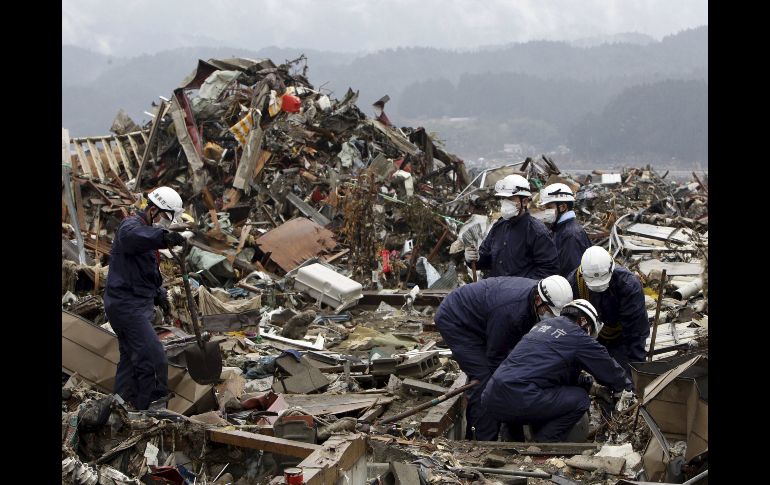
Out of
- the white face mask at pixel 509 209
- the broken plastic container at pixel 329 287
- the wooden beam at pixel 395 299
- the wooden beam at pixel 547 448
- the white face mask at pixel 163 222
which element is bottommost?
the wooden beam at pixel 395 299

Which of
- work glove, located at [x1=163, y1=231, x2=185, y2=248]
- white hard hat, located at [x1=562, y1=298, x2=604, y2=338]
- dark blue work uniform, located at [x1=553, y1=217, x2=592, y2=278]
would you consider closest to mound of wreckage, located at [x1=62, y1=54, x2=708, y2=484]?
white hard hat, located at [x1=562, y1=298, x2=604, y2=338]

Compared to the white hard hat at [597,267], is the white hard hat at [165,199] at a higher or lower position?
higher

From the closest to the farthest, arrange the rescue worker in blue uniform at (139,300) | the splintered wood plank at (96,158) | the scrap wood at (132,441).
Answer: the scrap wood at (132,441) → the rescue worker in blue uniform at (139,300) → the splintered wood plank at (96,158)

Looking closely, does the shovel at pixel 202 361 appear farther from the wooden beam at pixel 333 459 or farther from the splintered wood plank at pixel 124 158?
the splintered wood plank at pixel 124 158

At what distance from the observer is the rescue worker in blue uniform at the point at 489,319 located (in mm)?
6145

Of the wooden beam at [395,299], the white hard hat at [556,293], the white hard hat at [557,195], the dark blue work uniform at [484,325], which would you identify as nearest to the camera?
the white hard hat at [556,293]

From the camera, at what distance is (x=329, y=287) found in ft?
39.3

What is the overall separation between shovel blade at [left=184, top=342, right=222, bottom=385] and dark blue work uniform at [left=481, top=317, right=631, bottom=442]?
240 cm

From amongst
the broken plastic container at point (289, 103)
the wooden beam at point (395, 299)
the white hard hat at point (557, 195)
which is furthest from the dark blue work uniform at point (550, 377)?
the broken plastic container at point (289, 103)

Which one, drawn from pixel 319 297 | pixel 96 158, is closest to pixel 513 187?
pixel 319 297

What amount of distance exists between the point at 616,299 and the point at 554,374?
1233mm

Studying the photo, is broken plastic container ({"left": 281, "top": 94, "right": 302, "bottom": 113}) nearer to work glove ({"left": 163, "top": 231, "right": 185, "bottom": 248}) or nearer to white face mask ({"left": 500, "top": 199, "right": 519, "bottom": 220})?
white face mask ({"left": 500, "top": 199, "right": 519, "bottom": 220})
